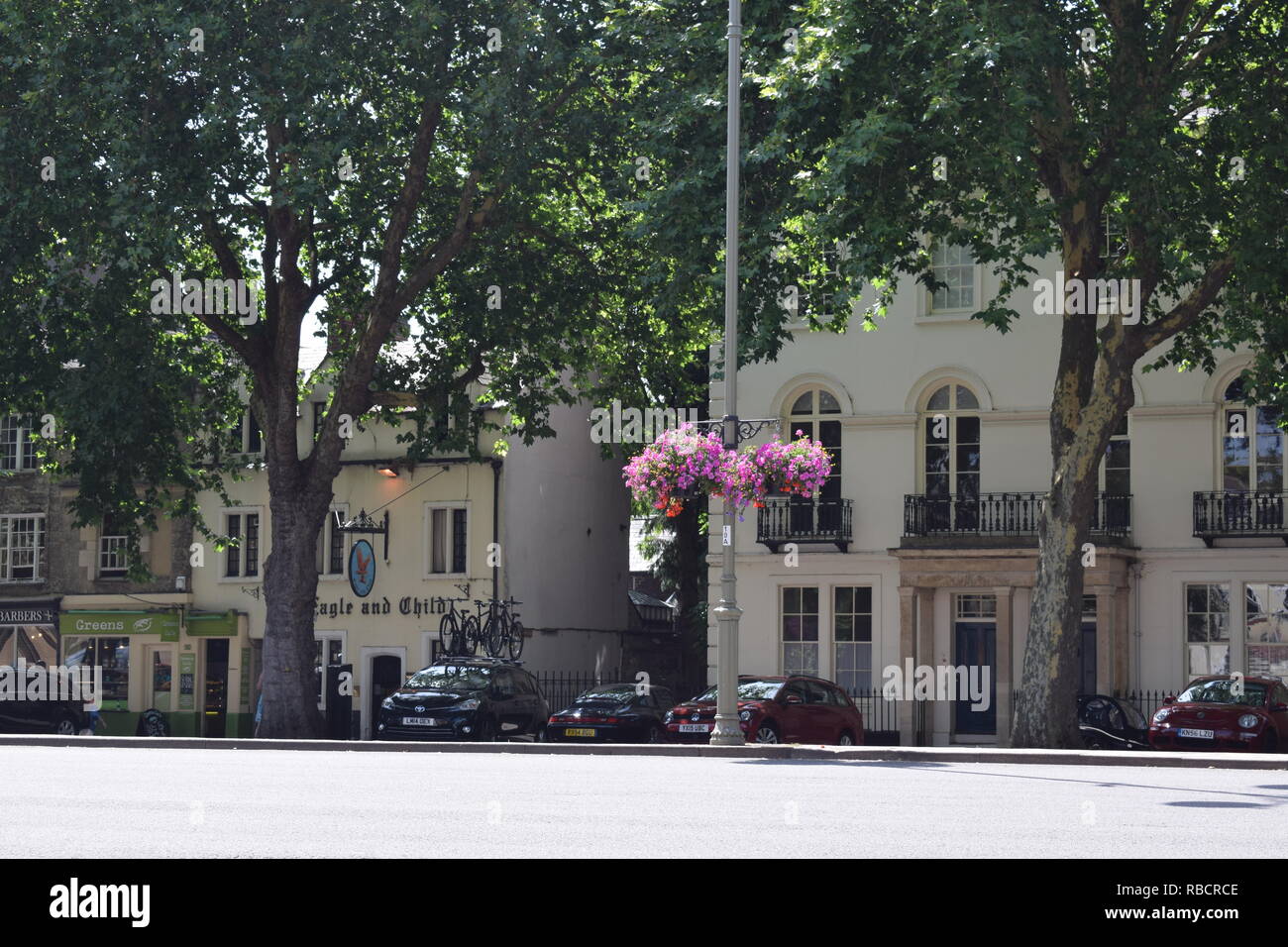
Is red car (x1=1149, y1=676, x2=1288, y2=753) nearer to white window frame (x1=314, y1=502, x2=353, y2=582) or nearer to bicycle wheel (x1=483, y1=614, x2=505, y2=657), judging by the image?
bicycle wheel (x1=483, y1=614, x2=505, y2=657)

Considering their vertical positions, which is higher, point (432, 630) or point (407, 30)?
point (407, 30)

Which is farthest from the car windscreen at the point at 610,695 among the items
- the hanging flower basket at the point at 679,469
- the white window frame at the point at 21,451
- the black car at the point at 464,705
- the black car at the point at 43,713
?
the white window frame at the point at 21,451

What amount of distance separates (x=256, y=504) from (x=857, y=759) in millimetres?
26504

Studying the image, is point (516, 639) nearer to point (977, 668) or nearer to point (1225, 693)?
point (977, 668)

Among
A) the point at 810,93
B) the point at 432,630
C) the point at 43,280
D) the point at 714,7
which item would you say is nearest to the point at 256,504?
the point at 432,630

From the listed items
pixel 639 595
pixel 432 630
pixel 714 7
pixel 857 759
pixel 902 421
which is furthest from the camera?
pixel 639 595

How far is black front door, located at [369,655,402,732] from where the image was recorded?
45156 mm

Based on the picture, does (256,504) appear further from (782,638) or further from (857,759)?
(857,759)

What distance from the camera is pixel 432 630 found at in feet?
147

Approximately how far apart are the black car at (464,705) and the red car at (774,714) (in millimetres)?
2878

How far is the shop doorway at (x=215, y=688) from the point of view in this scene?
153 ft

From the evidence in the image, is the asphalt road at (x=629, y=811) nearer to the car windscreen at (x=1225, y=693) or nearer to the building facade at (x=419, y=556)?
the car windscreen at (x=1225, y=693)

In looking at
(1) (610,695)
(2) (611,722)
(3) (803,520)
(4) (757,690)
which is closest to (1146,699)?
(3) (803,520)

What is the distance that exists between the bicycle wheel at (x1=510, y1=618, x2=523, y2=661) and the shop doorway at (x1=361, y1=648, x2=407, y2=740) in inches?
119
